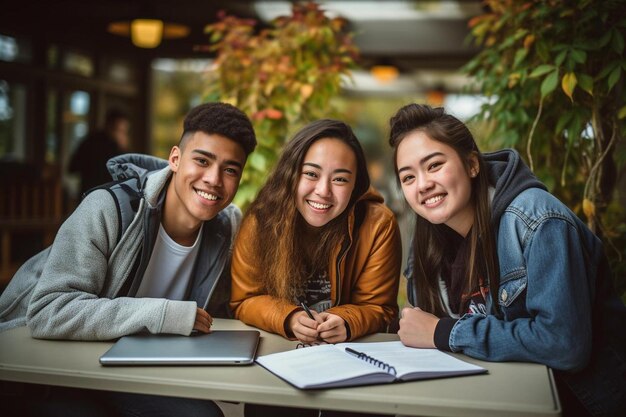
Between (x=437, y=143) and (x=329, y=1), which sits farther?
(x=329, y=1)

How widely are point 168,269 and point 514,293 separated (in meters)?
1.04

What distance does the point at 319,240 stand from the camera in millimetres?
1964

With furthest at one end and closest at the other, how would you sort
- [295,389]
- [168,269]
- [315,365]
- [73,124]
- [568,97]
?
[73,124], [568,97], [168,269], [315,365], [295,389]

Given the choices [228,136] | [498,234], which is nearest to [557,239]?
[498,234]

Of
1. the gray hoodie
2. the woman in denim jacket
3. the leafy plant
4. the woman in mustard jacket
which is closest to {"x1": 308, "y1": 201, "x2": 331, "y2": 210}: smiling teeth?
the woman in mustard jacket

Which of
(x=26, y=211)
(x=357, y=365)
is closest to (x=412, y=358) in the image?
(x=357, y=365)

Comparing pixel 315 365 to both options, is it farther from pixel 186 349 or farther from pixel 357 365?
pixel 186 349

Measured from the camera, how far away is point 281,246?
1901 millimetres

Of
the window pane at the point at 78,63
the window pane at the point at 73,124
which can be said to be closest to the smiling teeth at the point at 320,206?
the window pane at the point at 73,124

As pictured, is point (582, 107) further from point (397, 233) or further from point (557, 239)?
point (557, 239)

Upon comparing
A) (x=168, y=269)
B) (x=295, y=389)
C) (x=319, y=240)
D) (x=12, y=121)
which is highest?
(x=12, y=121)

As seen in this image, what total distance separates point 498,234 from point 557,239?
0.18m

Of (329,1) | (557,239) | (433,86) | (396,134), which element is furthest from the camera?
(433,86)

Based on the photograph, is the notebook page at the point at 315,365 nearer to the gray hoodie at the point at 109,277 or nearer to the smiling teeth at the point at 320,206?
the gray hoodie at the point at 109,277
